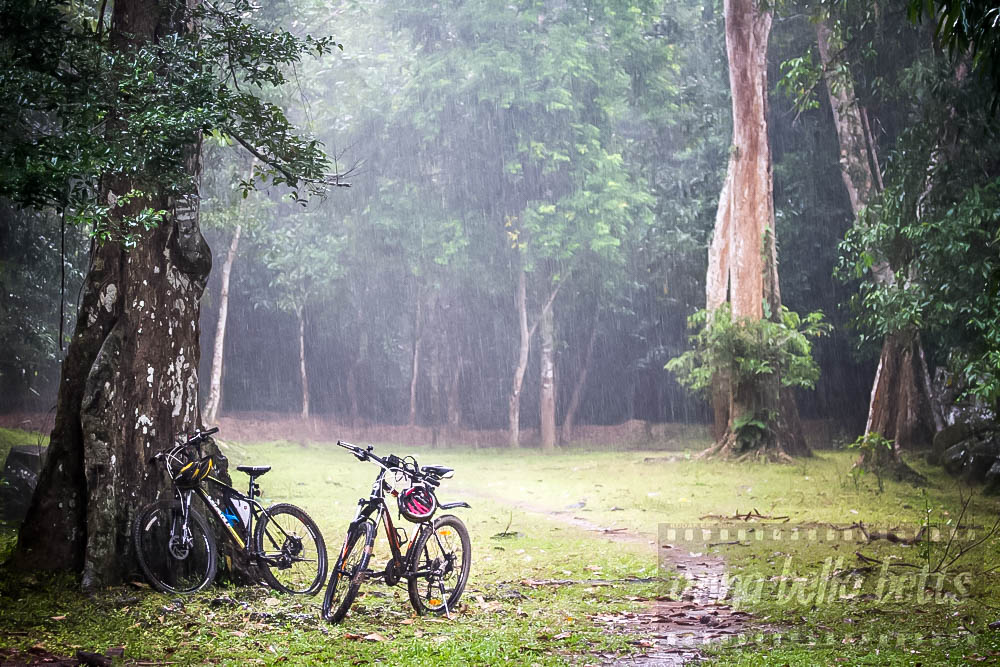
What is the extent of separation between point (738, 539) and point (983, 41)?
6.29 metres

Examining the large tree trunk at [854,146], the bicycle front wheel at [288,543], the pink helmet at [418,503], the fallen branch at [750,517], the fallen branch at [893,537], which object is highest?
the large tree trunk at [854,146]

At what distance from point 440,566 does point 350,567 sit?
72 centimetres

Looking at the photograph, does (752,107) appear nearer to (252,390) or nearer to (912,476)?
(912,476)

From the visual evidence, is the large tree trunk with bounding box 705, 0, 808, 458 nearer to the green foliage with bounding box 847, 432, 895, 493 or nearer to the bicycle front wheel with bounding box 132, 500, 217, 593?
the green foliage with bounding box 847, 432, 895, 493

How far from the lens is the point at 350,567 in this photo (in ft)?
19.5

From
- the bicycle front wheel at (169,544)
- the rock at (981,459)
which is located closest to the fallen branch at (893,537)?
the rock at (981,459)

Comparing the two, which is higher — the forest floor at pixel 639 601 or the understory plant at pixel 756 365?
the understory plant at pixel 756 365

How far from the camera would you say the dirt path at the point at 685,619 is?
5344 mm

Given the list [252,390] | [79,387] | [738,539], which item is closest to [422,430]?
[252,390]

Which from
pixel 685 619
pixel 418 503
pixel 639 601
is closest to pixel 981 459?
pixel 639 601

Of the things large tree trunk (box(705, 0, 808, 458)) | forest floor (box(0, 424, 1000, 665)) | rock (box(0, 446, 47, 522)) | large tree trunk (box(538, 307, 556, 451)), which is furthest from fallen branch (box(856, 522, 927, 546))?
large tree trunk (box(538, 307, 556, 451))

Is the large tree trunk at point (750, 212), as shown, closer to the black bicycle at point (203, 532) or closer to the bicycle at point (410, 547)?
the bicycle at point (410, 547)

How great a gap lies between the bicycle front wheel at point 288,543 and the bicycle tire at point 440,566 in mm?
917

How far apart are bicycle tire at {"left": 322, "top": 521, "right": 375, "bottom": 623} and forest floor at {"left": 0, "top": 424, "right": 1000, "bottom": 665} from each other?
0.11 metres
